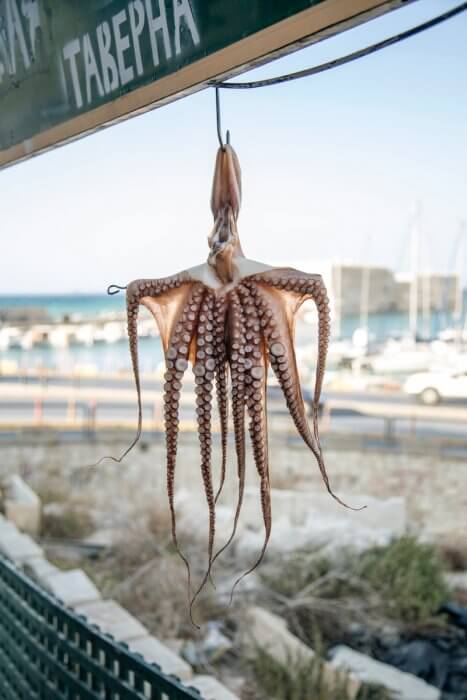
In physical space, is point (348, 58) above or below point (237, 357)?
above

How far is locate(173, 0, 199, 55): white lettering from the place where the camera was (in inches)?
39.5

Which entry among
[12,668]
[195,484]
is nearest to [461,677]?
[12,668]

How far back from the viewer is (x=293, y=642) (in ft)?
14.4

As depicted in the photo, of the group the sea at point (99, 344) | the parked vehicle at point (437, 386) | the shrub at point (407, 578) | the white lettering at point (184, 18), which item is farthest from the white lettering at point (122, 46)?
the sea at point (99, 344)

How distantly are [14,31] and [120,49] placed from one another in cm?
37

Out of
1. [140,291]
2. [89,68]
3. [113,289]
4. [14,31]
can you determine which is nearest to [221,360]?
[140,291]

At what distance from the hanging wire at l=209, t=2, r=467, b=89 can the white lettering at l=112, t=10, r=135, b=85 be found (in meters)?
0.14

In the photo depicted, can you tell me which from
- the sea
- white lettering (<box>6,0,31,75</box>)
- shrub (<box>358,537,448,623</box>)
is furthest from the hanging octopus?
the sea

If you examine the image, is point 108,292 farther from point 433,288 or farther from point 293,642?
point 433,288

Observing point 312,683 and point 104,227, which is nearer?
point 312,683

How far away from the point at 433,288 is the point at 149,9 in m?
33.8

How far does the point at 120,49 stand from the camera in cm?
115

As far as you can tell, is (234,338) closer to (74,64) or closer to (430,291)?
(74,64)

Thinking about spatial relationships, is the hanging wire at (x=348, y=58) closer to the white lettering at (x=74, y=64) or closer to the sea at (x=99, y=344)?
the white lettering at (x=74, y=64)
